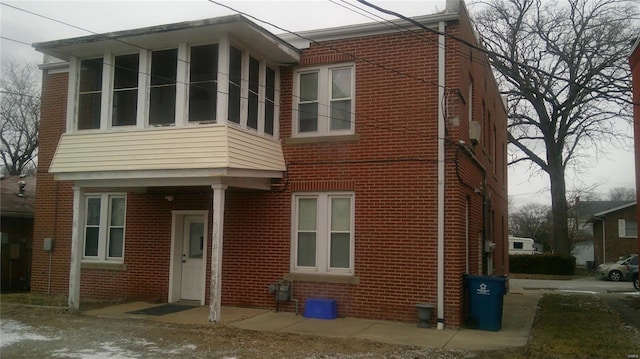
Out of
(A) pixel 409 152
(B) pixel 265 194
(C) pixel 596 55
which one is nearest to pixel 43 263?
(B) pixel 265 194

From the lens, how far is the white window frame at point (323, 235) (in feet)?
38.5

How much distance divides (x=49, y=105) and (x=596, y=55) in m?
29.3

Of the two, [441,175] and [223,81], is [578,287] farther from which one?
[223,81]

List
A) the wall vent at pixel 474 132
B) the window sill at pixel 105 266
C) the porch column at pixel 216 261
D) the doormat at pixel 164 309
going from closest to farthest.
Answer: the porch column at pixel 216 261 < the doormat at pixel 164 309 < the wall vent at pixel 474 132 < the window sill at pixel 105 266

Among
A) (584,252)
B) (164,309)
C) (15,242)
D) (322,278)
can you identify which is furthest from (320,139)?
(584,252)

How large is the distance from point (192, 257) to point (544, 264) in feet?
96.1

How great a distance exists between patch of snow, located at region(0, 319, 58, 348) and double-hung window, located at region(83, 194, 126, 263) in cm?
339

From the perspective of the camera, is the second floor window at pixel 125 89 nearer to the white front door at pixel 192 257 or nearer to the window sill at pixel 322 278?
the white front door at pixel 192 257

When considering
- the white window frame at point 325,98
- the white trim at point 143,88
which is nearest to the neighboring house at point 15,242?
the white trim at point 143,88

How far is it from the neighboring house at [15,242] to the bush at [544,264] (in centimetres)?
2930

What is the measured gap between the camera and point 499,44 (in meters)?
36.3

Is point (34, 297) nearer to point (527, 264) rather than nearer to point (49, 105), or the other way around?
point (49, 105)

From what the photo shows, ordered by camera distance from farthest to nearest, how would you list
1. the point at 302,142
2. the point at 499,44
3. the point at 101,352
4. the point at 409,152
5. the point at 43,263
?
the point at 499,44 < the point at 43,263 < the point at 302,142 < the point at 409,152 < the point at 101,352

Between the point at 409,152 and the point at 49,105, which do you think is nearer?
the point at 409,152
